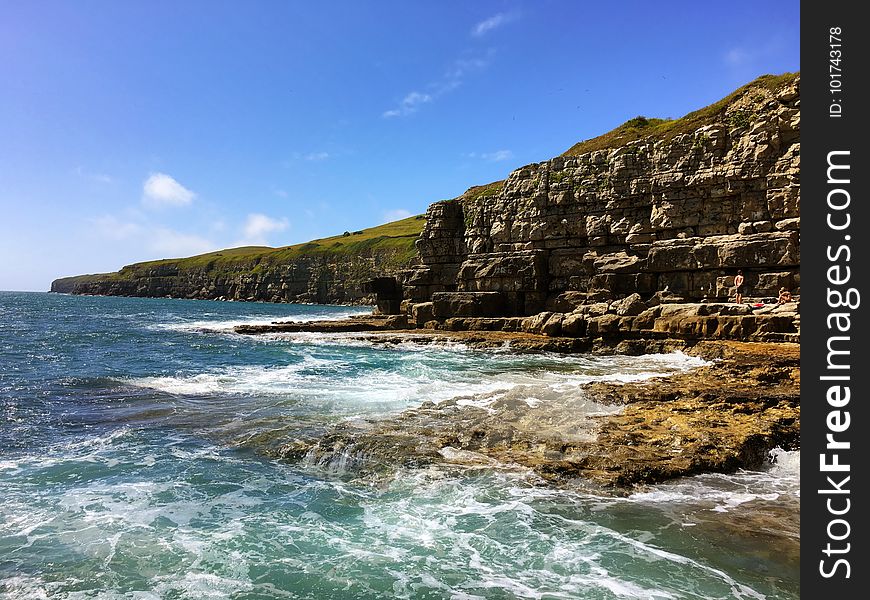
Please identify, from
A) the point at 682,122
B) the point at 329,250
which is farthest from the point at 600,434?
the point at 329,250

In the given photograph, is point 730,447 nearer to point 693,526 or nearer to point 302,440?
point 693,526

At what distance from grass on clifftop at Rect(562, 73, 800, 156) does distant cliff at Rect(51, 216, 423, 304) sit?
47.4m

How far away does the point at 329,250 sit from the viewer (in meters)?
129

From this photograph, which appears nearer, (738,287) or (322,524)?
(322,524)

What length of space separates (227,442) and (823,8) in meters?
14.6

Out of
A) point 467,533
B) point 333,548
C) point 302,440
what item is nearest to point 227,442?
point 302,440

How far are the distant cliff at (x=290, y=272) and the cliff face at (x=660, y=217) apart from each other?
50.7 m

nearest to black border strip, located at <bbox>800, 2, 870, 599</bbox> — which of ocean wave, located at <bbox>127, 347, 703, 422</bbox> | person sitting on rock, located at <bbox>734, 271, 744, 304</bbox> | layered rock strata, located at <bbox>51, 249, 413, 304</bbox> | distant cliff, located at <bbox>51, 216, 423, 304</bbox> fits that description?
ocean wave, located at <bbox>127, 347, 703, 422</bbox>

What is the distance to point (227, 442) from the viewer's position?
41.8ft

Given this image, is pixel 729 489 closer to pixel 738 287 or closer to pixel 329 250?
pixel 738 287

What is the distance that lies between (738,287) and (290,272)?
112619mm

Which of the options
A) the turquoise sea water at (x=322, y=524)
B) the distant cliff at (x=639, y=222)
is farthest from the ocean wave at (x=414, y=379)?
the distant cliff at (x=639, y=222)

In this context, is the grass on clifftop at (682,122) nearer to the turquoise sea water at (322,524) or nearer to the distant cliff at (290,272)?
the turquoise sea water at (322,524)

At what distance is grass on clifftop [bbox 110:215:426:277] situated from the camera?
386 ft
